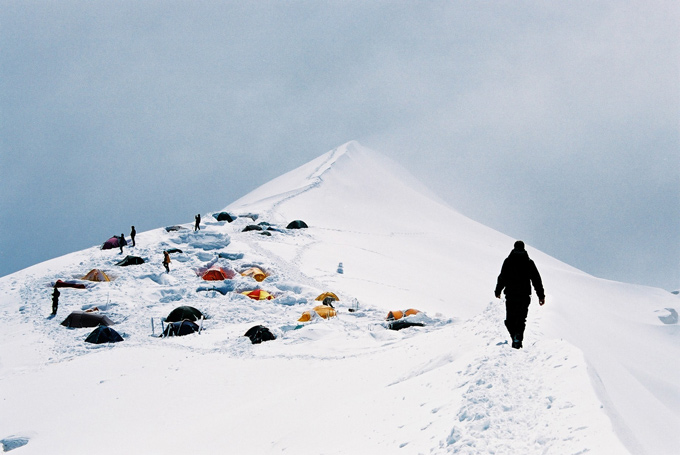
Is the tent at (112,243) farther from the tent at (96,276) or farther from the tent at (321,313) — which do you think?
the tent at (321,313)

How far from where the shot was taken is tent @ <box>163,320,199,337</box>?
83.8 feet

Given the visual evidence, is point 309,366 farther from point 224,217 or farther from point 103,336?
point 224,217

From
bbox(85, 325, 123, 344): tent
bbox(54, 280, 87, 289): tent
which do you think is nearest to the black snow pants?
bbox(85, 325, 123, 344): tent

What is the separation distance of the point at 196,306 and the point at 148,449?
58.5 ft

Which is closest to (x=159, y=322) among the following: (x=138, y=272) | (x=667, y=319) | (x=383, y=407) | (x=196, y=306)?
(x=196, y=306)

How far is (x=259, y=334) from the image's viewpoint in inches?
920

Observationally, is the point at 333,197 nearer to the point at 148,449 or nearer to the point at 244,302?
the point at 244,302

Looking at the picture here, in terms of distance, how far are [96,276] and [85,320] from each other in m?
8.97

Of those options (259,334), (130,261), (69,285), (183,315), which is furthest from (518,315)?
(130,261)

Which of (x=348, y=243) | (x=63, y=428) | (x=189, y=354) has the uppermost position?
(x=348, y=243)

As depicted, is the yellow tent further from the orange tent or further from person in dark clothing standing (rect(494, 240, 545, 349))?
person in dark clothing standing (rect(494, 240, 545, 349))

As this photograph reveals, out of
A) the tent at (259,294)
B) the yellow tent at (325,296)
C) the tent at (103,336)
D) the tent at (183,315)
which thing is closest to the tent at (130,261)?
the tent at (259,294)

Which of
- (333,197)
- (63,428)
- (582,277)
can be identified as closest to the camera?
(63,428)

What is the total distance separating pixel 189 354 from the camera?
71.4ft
